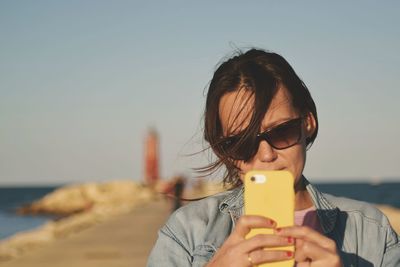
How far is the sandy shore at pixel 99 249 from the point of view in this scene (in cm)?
1184

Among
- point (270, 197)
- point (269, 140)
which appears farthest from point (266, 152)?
point (270, 197)

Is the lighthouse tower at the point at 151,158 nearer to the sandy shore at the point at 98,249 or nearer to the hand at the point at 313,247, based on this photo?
the sandy shore at the point at 98,249

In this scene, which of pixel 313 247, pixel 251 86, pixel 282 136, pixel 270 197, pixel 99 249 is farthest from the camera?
pixel 99 249

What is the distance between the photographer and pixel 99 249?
14.0 m

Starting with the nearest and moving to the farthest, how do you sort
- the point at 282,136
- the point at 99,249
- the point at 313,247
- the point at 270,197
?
the point at 313,247, the point at 270,197, the point at 282,136, the point at 99,249

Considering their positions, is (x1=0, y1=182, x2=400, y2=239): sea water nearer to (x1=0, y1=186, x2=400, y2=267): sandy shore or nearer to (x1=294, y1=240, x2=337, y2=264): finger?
(x1=294, y1=240, x2=337, y2=264): finger

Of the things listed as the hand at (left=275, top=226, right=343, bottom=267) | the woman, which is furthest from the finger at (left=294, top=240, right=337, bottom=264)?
the woman

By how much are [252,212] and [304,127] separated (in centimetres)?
58

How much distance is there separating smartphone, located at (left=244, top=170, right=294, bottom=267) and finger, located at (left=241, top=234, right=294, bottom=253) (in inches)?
2.6

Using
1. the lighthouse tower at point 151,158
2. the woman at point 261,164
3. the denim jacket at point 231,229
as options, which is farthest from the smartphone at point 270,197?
the lighthouse tower at point 151,158

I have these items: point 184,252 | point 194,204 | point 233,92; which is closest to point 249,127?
point 233,92

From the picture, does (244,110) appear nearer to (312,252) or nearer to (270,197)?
(270,197)

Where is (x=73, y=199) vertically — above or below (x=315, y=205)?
below

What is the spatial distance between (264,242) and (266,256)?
39mm
